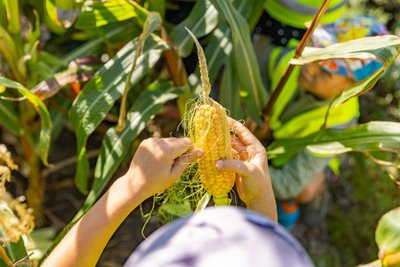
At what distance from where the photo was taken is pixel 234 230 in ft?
2.03

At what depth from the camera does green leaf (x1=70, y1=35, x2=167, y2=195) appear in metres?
1.39

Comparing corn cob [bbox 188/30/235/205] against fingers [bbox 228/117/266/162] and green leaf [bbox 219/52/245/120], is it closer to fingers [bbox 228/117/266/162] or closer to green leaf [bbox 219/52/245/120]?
fingers [bbox 228/117/266/162]

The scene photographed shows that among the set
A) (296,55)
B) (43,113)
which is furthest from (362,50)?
(43,113)

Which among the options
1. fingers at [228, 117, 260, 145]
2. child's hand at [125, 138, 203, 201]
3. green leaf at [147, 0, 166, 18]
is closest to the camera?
child's hand at [125, 138, 203, 201]

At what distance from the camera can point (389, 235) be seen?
98cm

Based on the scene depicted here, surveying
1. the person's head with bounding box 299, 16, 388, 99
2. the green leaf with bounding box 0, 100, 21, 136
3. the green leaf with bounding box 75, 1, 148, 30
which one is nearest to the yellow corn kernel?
the green leaf with bounding box 75, 1, 148, 30

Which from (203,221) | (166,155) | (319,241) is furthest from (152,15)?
(319,241)

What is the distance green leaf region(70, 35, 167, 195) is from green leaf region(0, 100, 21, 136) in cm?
29

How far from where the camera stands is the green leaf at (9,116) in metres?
1.61

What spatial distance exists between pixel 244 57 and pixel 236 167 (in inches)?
23.1

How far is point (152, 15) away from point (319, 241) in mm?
1168

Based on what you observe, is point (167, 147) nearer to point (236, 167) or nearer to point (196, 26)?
point (236, 167)

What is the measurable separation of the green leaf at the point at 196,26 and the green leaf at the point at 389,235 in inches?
26.2

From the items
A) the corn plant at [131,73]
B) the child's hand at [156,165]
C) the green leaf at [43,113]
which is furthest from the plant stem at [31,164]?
the child's hand at [156,165]
